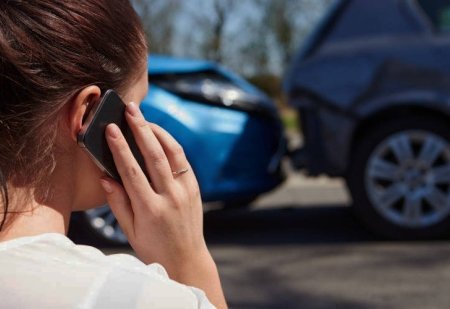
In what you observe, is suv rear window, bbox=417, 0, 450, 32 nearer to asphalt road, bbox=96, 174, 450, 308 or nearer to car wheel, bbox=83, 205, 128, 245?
asphalt road, bbox=96, 174, 450, 308

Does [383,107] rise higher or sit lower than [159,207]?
lower

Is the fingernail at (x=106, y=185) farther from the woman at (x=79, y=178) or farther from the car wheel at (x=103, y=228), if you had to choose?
the car wheel at (x=103, y=228)

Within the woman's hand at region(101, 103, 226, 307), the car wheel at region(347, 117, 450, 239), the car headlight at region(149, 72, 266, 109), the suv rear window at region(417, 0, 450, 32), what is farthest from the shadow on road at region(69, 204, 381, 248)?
the woman's hand at region(101, 103, 226, 307)

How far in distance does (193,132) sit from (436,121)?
143cm

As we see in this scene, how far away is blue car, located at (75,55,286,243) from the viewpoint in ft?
16.4

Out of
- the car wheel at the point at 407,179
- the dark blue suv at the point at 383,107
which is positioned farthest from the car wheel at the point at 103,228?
the car wheel at the point at 407,179

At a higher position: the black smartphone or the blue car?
the black smartphone

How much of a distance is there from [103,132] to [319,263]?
3.65 m

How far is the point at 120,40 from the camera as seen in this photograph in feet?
3.74

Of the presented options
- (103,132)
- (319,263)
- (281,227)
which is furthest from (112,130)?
(281,227)

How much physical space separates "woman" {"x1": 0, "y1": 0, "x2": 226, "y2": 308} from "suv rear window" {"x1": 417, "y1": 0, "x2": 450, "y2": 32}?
14.0ft

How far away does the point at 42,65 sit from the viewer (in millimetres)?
1070

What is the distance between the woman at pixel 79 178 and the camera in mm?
992

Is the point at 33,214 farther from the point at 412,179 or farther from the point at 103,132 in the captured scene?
the point at 412,179
